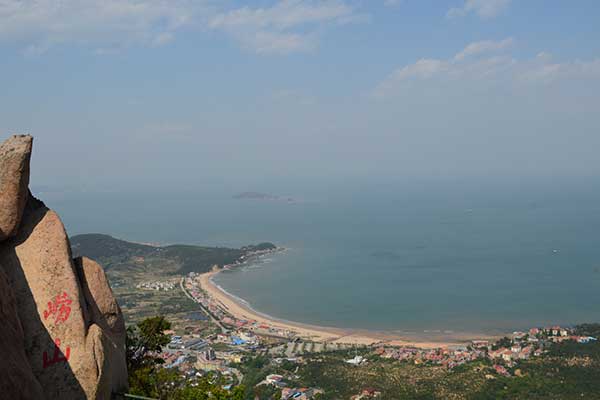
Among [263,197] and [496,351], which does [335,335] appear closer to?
[496,351]

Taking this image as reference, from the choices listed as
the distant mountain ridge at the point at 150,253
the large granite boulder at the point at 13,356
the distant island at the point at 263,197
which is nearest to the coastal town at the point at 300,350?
the large granite boulder at the point at 13,356

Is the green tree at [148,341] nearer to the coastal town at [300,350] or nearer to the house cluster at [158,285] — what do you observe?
the coastal town at [300,350]

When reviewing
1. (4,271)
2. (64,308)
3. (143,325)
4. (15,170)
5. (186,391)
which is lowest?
(186,391)

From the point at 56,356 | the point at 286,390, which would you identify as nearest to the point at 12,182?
the point at 56,356

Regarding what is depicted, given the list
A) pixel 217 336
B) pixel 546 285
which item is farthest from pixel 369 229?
pixel 217 336

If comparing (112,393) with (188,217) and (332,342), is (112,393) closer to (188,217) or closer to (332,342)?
(332,342)

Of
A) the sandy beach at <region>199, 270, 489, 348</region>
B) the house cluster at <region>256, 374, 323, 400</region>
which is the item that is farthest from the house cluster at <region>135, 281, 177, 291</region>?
the house cluster at <region>256, 374, 323, 400</region>

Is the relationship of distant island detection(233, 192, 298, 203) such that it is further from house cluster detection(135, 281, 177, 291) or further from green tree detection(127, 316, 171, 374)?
green tree detection(127, 316, 171, 374)
